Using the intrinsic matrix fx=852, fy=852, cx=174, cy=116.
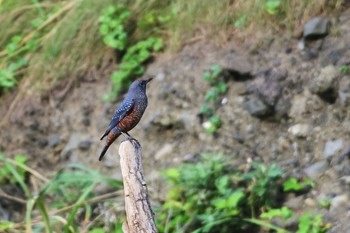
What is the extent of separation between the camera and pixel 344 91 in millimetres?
5234

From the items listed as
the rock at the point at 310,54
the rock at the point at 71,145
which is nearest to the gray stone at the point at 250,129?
the rock at the point at 310,54

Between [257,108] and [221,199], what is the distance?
0.74m

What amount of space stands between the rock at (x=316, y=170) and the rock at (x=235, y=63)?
898mm

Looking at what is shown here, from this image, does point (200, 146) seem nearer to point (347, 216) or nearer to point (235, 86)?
point (235, 86)

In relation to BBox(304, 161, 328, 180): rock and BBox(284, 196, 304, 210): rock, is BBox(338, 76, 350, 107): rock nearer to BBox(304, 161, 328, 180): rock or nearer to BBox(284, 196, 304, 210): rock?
BBox(304, 161, 328, 180): rock

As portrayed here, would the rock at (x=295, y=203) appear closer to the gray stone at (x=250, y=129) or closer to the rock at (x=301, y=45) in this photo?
the gray stone at (x=250, y=129)

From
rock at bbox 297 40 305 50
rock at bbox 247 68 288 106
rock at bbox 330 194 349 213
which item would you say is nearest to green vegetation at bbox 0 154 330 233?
rock at bbox 330 194 349 213

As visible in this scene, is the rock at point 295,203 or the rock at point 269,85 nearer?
the rock at point 295,203

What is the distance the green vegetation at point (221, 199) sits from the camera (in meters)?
5.02

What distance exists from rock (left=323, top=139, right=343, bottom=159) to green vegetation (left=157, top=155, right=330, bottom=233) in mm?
308

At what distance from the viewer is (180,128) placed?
232 inches

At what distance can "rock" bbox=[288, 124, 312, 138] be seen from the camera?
17.4 feet

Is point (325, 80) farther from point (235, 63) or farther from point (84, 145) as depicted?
point (84, 145)

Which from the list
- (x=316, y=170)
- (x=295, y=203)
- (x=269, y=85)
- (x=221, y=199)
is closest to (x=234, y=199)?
(x=221, y=199)
